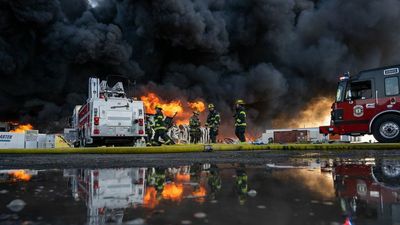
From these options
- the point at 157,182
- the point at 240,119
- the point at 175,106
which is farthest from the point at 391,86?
the point at 175,106

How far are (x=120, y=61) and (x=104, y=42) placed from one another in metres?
2.06

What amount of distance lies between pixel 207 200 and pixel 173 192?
41cm

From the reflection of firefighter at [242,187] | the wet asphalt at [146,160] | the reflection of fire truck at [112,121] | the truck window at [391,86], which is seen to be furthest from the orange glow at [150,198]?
the reflection of fire truck at [112,121]

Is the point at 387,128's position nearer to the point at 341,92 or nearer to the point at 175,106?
the point at 341,92

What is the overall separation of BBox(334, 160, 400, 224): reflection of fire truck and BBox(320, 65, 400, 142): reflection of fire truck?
632 cm

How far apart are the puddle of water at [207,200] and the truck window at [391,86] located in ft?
21.7

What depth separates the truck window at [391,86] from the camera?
29.5 feet

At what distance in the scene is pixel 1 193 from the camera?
106 inches

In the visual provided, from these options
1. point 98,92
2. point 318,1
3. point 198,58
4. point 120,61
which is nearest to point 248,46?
point 198,58

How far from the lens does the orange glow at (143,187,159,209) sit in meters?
2.12

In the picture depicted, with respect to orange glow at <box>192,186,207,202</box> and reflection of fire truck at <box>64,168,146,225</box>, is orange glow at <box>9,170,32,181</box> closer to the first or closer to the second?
reflection of fire truck at <box>64,168,146,225</box>

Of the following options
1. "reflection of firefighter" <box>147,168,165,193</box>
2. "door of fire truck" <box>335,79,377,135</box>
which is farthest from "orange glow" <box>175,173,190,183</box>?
"door of fire truck" <box>335,79,377,135</box>

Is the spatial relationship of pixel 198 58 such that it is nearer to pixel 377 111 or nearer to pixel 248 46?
pixel 248 46

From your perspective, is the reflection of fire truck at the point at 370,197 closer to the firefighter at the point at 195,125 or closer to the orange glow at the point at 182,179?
the orange glow at the point at 182,179
